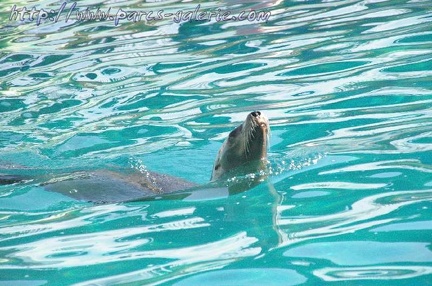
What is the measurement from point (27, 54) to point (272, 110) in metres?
4.51

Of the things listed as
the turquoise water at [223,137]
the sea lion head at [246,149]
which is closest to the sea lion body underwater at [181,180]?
the sea lion head at [246,149]

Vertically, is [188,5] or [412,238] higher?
[188,5]

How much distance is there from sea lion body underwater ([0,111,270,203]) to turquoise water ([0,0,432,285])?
148 mm

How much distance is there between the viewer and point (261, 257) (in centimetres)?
422

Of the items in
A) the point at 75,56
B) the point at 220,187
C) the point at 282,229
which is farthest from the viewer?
the point at 75,56

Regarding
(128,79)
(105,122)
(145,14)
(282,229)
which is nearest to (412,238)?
(282,229)

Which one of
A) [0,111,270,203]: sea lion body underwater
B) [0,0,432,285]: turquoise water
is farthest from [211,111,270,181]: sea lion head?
[0,0,432,285]: turquoise water

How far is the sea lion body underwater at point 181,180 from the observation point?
5727mm

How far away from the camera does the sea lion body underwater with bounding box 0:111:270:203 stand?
5.73m

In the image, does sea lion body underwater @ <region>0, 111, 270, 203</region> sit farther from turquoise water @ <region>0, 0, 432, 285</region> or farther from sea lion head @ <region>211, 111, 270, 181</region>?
turquoise water @ <region>0, 0, 432, 285</region>

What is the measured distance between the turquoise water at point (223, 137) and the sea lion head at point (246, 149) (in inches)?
5.6

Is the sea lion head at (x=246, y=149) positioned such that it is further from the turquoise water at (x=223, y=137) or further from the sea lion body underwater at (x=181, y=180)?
the turquoise water at (x=223, y=137)

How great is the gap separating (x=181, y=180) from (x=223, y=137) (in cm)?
109

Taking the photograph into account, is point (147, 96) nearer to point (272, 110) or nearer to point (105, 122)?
point (105, 122)
